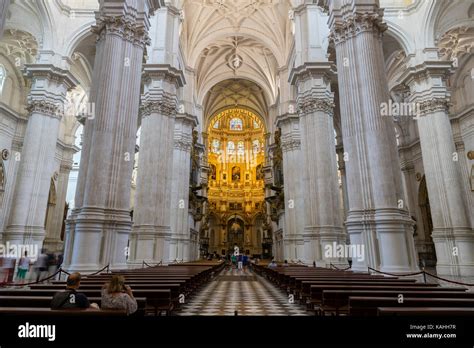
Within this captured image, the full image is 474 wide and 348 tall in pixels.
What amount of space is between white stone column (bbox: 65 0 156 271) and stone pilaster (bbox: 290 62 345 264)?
30.7 feet

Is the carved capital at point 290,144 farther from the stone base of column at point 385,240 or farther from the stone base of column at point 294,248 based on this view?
the stone base of column at point 385,240

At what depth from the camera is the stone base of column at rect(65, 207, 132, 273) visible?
824 centimetres

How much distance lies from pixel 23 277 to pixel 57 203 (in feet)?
48.3

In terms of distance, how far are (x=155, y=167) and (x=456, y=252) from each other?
1503cm

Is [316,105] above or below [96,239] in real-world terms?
above

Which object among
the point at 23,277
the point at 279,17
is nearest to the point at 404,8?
the point at 279,17

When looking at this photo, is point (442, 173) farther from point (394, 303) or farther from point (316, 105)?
point (394, 303)

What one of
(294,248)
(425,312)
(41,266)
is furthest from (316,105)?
(425,312)

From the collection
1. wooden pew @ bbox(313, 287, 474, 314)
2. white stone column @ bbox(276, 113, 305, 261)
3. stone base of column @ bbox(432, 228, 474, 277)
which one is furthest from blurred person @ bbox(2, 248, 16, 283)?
stone base of column @ bbox(432, 228, 474, 277)

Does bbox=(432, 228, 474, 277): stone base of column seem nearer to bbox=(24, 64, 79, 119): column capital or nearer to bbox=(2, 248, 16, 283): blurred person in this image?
bbox=(2, 248, 16, 283): blurred person

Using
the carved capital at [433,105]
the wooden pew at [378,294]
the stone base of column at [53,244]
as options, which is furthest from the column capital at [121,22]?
the stone base of column at [53,244]

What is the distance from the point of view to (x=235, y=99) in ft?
151

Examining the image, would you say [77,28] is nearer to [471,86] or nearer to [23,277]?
[23,277]

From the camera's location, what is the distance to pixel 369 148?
914cm
